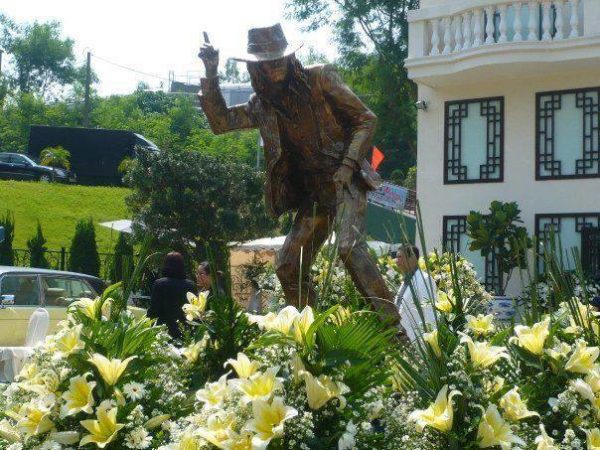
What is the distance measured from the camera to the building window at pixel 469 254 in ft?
61.7

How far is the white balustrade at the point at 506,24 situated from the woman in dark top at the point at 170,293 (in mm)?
9509

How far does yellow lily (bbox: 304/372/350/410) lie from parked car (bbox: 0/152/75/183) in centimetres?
4184

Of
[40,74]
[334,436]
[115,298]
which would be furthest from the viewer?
[40,74]

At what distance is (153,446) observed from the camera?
389cm

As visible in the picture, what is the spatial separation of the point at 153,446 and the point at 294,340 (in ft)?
2.26

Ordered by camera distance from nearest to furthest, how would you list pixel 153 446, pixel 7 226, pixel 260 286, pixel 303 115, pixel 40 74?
1. pixel 153 446
2. pixel 303 115
3. pixel 260 286
4. pixel 7 226
5. pixel 40 74

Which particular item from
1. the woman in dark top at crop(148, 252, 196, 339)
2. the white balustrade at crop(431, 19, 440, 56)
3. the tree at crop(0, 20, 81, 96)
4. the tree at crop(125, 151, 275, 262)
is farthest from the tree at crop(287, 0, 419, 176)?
the tree at crop(0, 20, 81, 96)

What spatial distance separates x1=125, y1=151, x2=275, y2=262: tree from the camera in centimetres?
2802

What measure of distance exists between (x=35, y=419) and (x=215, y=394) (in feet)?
2.60

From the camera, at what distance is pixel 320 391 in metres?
3.47

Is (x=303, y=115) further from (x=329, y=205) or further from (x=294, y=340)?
(x=294, y=340)

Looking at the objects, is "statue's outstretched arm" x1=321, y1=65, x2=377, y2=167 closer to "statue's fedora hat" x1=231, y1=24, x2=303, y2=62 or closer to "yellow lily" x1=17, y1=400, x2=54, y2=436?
"statue's fedora hat" x1=231, y1=24, x2=303, y2=62

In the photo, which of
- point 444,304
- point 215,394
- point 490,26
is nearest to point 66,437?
point 215,394

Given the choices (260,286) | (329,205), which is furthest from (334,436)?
(260,286)
